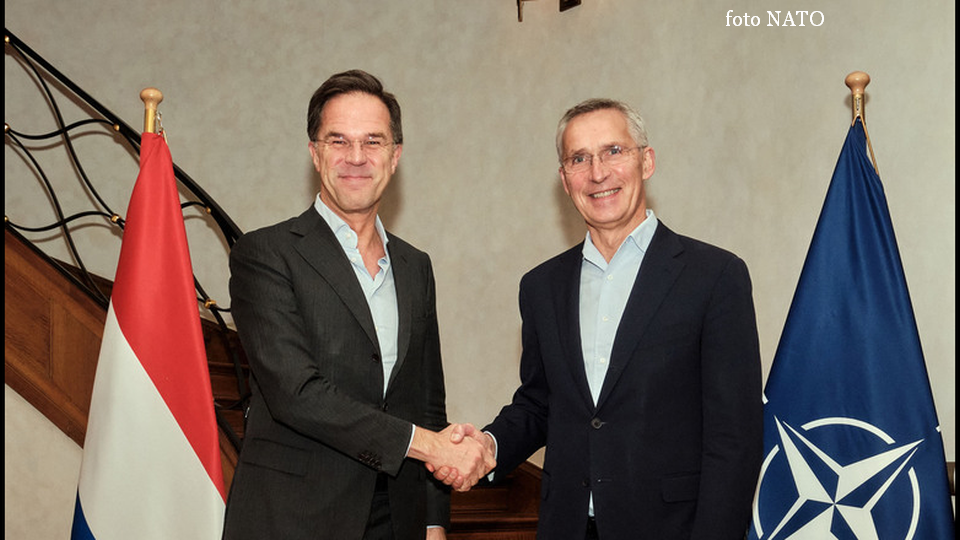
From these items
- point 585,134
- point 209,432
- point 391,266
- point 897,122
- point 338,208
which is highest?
point 897,122

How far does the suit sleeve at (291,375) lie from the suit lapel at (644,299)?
0.52 metres

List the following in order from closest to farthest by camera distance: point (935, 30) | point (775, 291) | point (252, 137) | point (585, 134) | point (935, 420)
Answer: point (585, 134) → point (935, 420) → point (935, 30) → point (775, 291) → point (252, 137)

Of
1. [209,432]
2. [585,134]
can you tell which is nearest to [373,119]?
[585,134]

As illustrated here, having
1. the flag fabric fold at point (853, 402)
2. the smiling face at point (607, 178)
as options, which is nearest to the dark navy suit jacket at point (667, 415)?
the smiling face at point (607, 178)

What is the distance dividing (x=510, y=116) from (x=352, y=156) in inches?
104

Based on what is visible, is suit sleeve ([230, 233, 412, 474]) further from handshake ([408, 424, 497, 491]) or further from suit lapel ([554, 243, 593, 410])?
suit lapel ([554, 243, 593, 410])

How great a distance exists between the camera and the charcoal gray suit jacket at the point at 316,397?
2.06 m

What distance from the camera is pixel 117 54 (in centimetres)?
554

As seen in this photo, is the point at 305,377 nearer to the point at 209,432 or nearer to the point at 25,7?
the point at 209,432

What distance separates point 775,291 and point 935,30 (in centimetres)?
113

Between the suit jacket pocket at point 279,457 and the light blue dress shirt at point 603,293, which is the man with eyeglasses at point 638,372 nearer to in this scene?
the light blue dress shirt at point 603,293

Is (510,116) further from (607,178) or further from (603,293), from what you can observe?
(603,293)

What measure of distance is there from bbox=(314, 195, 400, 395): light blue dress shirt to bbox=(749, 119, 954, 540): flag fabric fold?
133 cm

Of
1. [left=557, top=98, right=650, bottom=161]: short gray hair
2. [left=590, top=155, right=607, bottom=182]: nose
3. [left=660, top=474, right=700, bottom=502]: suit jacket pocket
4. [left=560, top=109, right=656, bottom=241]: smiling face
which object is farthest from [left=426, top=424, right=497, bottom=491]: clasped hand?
[left=557, top=98, right=650, bottom=161]: short gray hair
